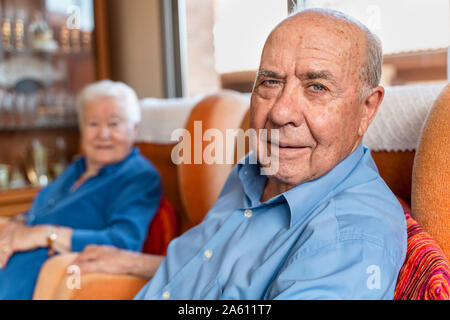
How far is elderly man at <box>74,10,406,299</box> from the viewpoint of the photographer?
0.65 m

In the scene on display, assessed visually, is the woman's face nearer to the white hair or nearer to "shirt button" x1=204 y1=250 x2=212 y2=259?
the white hair

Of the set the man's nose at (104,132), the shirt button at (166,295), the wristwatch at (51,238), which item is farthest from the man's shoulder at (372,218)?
the man's nose at (104,132)

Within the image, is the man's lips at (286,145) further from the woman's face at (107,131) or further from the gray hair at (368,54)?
the woman's face at (107,131)

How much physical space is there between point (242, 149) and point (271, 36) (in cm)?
42

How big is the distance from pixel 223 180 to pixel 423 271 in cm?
75

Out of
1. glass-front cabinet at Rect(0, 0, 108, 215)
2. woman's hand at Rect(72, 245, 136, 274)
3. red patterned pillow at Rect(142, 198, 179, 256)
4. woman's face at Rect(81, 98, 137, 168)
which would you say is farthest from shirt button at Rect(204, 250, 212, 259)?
glass-front cabinet at Rect(0, 0, 108, 215)

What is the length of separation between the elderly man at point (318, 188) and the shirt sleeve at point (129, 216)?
667 mm

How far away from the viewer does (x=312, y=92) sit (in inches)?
29.2

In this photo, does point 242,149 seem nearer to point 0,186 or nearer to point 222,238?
point 222,238

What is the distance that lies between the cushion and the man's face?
116mm

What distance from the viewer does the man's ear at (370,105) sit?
2.52 ft

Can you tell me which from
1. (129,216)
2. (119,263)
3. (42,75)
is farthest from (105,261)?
(42,75)

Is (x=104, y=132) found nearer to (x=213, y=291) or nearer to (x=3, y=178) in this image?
(x=213, y=291)
